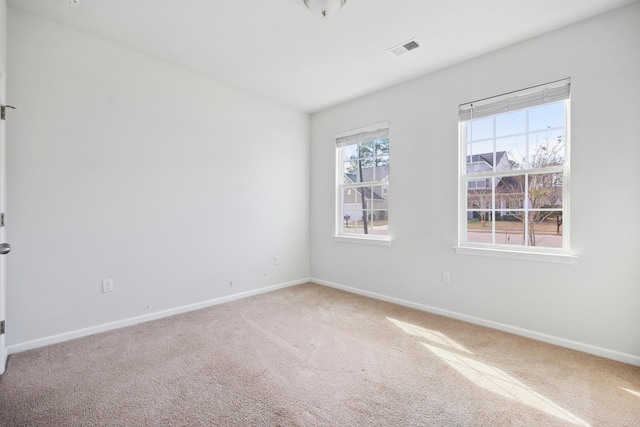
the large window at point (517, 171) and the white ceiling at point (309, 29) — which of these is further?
the large window at point (517, 171)

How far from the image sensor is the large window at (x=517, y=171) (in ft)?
8.28

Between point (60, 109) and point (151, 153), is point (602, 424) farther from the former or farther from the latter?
point (60, 109)

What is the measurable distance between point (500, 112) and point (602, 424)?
2430 millimetres

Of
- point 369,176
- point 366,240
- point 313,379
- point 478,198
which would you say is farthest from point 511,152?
point 313,379

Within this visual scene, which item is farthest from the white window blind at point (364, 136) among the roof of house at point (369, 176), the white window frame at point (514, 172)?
the white window frame at point (514, 172)

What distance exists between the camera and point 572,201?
7.88 ft

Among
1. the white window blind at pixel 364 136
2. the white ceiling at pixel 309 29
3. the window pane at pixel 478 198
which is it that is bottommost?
the window pane at pixel 478 198

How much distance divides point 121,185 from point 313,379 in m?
2.44

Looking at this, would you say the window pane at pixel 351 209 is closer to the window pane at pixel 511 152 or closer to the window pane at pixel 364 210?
the window pane at pixel 364 210

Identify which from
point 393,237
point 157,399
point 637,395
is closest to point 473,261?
point 393,237

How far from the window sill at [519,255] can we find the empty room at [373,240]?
0.04 ft

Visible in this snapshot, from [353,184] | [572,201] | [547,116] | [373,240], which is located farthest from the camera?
[353,184]

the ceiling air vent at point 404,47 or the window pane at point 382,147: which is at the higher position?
the ceiling air vent at point 404,47

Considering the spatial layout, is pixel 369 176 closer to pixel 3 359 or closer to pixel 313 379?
pixel 313 379
